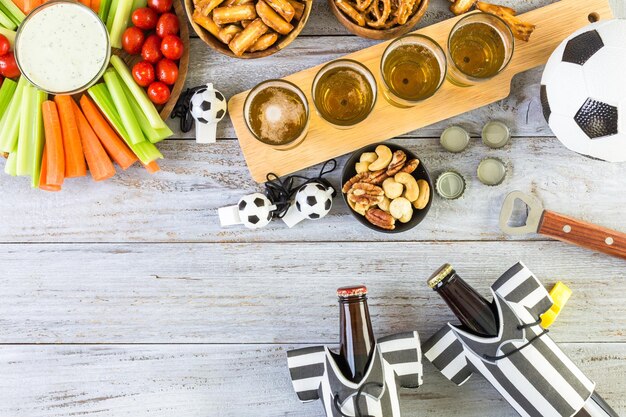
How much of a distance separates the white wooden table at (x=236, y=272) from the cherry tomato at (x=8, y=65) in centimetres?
27

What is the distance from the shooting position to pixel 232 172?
136 cm

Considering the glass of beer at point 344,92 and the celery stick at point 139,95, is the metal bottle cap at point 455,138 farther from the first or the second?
the celery stick at point 139,95

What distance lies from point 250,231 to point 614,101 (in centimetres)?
85

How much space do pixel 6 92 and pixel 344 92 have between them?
0.80 metres

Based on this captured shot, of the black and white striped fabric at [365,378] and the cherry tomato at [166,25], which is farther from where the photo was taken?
the cherry tomato at [166,25]

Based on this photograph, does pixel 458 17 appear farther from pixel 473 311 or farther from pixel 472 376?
pixel 472 376

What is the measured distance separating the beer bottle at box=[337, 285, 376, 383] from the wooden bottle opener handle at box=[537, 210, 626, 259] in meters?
0.49

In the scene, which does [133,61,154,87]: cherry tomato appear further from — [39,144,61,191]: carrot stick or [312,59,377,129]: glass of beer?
[312,59,377,129]: glass of beer

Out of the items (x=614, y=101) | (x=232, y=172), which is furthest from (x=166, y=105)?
(x=614, y=101)

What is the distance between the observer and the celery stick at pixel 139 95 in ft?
4.15

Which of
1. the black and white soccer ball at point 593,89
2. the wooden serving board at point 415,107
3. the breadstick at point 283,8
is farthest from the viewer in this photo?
the wooden serving board at point 415,107

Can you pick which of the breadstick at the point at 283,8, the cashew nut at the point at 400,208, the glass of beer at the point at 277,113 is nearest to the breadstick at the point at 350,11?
the breadstick at the point at 283,8

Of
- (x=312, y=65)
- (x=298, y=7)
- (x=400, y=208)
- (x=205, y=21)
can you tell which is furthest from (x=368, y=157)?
(x=205, y=21)

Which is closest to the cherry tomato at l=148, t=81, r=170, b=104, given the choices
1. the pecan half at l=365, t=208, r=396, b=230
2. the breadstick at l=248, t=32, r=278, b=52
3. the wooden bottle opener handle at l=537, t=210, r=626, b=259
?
the breadstick at l=248, t=32, r=278, b=52
